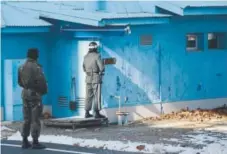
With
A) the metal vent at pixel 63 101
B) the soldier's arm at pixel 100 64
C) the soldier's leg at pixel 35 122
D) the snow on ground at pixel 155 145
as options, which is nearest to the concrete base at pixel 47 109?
the metal vent at pixel 63 101

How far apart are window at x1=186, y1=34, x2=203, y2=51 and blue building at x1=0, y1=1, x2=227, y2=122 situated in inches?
1.2

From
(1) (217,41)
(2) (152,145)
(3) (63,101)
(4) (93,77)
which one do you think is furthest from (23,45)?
(2) (152,145)

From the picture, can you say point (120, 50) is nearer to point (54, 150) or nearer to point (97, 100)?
point (97, 100)

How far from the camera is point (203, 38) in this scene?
758 inches

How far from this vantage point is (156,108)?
712 inches

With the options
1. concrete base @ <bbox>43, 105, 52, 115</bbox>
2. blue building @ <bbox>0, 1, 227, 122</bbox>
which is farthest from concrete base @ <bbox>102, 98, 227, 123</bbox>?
concrete base @ <bbox>43, 105, 52, 115</bbox>

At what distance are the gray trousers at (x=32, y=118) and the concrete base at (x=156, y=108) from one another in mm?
4673

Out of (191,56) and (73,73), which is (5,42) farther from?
(191,56)

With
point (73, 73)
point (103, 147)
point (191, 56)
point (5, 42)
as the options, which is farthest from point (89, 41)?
point (103, 147)

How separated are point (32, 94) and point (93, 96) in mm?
4323

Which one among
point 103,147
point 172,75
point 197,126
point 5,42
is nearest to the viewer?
point 103,147

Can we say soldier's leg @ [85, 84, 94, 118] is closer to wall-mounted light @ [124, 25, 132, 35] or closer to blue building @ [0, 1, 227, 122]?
blue building @ [0, 1, 227, 122]

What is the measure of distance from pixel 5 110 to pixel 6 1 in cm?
314

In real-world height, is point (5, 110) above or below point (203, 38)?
below
